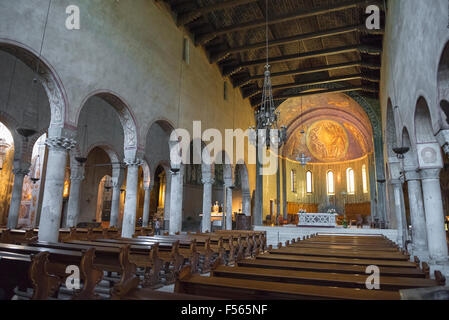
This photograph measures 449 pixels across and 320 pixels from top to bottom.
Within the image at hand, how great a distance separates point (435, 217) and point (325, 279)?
6354 mm

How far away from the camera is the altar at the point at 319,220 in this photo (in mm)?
16859

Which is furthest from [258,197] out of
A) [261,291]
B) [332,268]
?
[261,291]

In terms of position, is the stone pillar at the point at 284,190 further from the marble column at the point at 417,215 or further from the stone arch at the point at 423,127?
the stone arch at the point at 423,127

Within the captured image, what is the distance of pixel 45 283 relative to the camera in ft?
10.1

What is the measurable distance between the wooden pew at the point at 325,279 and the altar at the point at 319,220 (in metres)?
14.7

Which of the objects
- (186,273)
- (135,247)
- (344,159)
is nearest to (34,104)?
(135,247)

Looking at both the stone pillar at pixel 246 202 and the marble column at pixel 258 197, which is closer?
the stone pillar at pixel 246 202

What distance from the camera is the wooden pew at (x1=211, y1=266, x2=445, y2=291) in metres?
2.66

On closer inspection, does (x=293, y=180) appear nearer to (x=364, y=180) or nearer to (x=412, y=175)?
(x=364, y=180)

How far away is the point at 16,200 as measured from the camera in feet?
34.6

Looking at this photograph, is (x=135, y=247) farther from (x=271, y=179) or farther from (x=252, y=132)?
(x=271, y=179)

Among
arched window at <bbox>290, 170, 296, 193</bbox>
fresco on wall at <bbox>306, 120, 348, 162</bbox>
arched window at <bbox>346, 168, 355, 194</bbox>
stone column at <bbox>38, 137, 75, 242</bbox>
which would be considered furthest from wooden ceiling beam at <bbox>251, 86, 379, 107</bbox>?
stone column at <bbox>38, 137, 75, 242</bbox>

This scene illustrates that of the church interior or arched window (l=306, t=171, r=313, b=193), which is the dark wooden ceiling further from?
arched window (l=306, t=171, r=313, b=193)

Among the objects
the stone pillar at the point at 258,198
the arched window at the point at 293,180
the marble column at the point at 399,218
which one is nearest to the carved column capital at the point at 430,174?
the marble column at the point at 399,218
